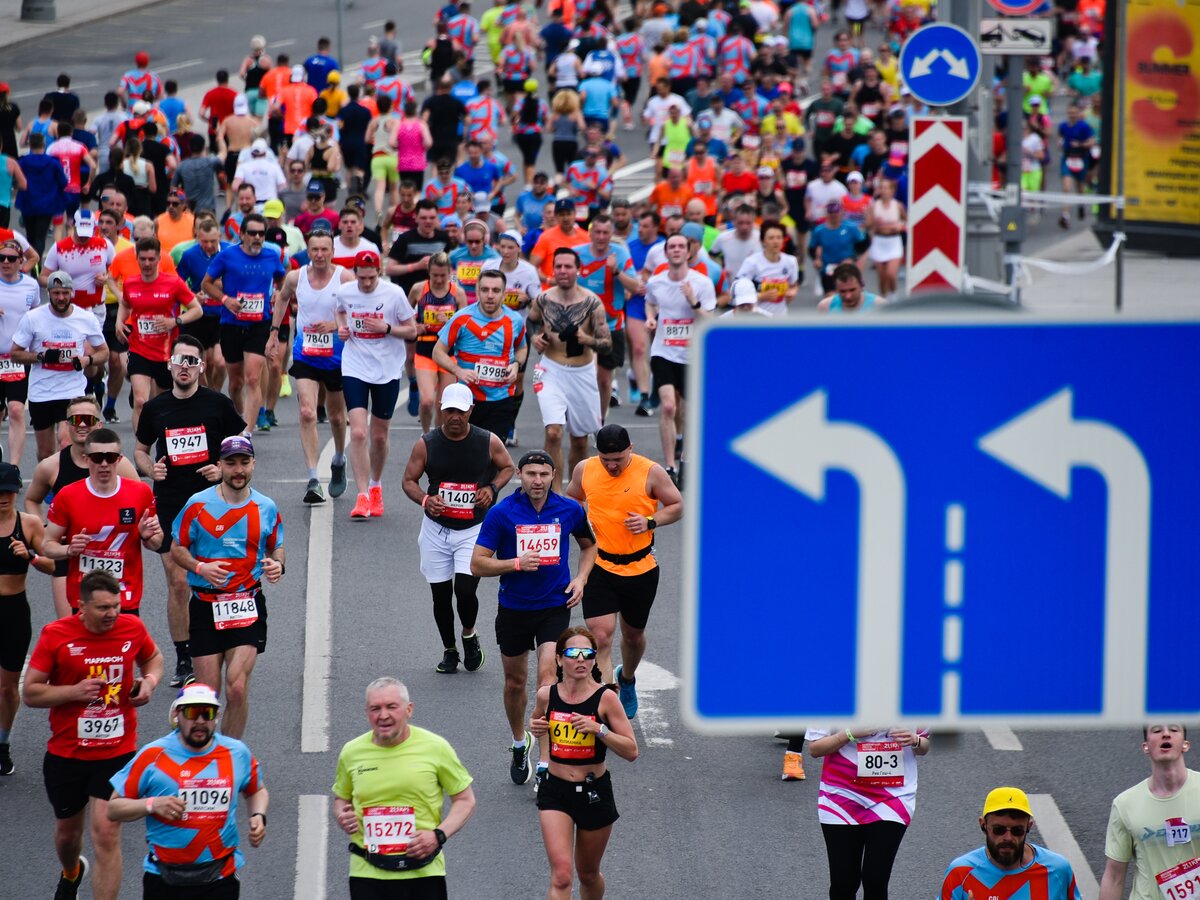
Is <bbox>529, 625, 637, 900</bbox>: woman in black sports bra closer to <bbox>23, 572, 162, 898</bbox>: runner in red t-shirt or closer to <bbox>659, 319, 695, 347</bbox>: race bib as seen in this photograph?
<bbox>23, 572, 162, 898</bbox>: runner in red t-shirt

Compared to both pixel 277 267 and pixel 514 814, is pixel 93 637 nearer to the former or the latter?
pixel 514 814

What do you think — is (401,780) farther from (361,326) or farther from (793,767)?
(361,326)

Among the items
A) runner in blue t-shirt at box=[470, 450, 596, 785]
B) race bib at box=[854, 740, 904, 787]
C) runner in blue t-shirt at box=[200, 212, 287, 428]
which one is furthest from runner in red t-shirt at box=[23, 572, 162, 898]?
runner in blue t-shirt at box=[200, 212, 287, 428]

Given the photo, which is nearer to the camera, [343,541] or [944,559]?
[944,559]

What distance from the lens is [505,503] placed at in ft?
37.1

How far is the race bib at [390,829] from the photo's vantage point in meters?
8.54

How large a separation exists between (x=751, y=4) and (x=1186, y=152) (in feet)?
81.2

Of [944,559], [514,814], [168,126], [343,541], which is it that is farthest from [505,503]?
[168,126]

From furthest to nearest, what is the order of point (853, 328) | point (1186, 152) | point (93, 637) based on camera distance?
point (1186, 152)
point (93, 637)
point (853, 328)

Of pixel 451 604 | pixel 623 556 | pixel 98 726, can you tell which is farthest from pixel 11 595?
pixel 623 556

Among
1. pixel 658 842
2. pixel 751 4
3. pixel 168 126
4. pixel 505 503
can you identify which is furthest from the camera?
pixel 751 4

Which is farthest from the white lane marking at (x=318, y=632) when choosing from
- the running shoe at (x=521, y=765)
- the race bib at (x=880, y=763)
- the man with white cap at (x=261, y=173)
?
the man with white cap at (x=261, y=173)

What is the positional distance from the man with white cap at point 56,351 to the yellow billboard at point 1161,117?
29.4ft

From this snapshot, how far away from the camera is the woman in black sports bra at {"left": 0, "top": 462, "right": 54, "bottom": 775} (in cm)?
1109
